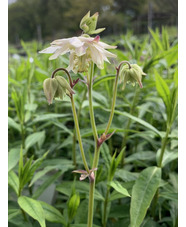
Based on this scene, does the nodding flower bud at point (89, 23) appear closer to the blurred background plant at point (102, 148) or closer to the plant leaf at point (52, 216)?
the blurred background plant at point (102, 148)

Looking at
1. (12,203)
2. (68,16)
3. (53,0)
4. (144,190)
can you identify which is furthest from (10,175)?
(53,0)

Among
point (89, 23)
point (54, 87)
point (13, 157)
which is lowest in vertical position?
point (13, 157)

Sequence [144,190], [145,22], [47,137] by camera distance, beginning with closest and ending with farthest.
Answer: [144,190] < [47,137] < [145,22]

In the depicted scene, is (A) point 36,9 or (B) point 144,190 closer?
(B) point 144,190

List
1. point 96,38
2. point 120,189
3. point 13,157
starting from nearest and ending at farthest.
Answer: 1. point 96,38
2. point 120,189
3. point 13,157

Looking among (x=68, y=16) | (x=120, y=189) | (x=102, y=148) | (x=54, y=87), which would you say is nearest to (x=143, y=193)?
(x=120, y=189)

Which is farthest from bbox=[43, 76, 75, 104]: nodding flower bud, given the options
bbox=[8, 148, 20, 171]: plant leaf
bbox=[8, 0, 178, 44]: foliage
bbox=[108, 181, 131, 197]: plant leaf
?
bbox=[8, 0, 178, 44]: foliage

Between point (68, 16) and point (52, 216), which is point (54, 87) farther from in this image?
point (68, 16)

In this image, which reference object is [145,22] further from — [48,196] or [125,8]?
[48,196]

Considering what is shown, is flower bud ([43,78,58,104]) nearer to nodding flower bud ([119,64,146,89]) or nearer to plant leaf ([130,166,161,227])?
nodding flower bud ([119,64,146,89])
